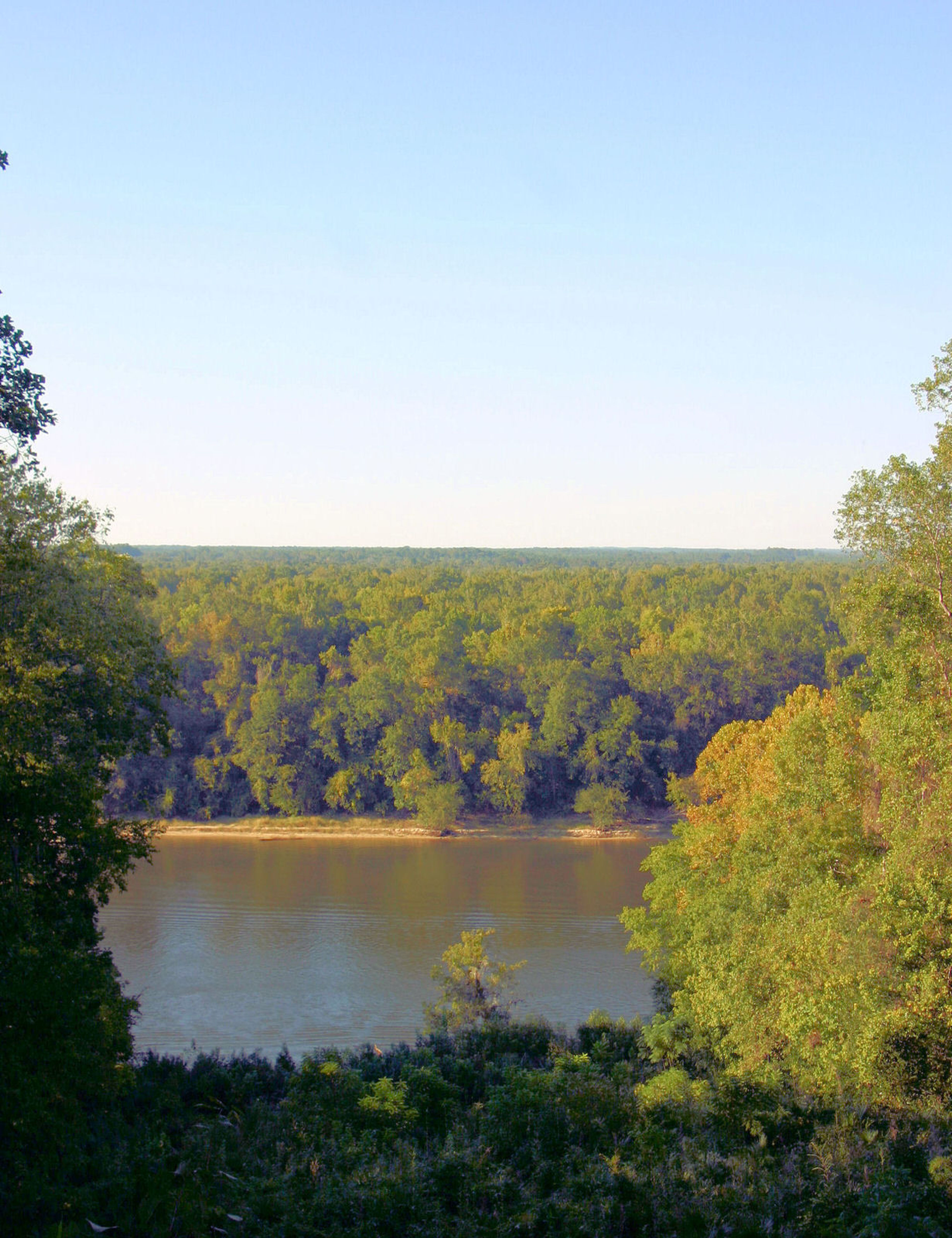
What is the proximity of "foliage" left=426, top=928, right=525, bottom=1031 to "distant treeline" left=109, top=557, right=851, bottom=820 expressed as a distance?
25.5 meters

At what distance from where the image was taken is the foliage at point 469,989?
1909 cm

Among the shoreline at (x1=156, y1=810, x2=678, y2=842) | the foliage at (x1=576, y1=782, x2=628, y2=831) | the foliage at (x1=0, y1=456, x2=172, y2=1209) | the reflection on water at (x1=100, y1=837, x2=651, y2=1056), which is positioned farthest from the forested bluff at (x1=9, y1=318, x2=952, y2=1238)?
the foliage at (x1=576, y1=782, x2=628, y2=831)

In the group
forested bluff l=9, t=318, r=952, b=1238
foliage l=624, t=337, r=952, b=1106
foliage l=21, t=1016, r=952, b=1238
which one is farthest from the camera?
foliage l=624, t=337, r=952, b=1106

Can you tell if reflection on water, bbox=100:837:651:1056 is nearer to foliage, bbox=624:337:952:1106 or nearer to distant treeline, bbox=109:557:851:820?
distant treeline, bbox=109:557:851:820

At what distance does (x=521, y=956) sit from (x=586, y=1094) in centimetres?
1593

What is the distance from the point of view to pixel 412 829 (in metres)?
45.9

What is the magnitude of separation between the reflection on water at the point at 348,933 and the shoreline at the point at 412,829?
47.2 inches

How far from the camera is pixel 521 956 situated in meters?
26.6

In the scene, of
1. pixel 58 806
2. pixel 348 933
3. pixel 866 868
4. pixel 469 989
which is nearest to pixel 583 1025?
pixel 469 989

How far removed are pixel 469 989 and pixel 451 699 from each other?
32509 mm

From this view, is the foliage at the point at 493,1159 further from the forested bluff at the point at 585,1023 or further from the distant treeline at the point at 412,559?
the distant treeline at the point at 412,559

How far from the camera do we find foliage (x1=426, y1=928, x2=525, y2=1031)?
1909 cm

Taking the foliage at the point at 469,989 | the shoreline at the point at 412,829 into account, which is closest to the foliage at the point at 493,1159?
the foliage at the point at 469,989

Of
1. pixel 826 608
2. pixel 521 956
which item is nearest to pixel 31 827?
pixel 521 956
